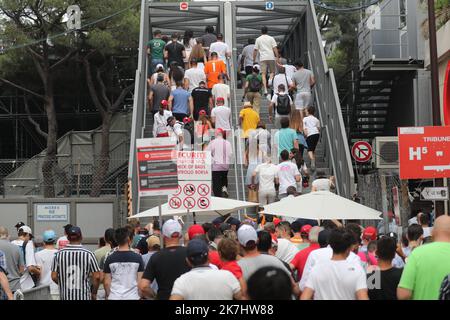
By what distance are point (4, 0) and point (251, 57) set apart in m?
15.1

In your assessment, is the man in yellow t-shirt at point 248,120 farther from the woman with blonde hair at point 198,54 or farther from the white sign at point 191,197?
the white sign at point 191,197

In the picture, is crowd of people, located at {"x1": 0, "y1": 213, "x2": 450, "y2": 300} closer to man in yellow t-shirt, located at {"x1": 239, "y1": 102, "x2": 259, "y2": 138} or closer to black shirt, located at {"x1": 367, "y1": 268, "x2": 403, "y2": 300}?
black shirt, located at {"x1": 367, "y1": 268, "x2": 403, "y2": 300}

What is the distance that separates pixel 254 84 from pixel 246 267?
634 inches

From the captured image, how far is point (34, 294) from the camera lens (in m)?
10.9

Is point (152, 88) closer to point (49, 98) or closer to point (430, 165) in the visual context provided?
point (430, 165)

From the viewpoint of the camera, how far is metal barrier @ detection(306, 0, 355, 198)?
861 inches

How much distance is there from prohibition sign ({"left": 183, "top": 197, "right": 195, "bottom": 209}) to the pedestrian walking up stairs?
551 cm

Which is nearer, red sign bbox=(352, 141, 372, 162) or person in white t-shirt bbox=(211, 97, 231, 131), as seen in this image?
person in white t-shirt bbox=(211, 97, 231, 131)

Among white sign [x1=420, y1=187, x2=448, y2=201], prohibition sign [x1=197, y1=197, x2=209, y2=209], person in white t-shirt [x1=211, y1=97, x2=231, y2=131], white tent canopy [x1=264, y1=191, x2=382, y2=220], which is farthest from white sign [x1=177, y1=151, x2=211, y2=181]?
person in white t-shirt [x1=211, y1=97, x2=231, y2=131]

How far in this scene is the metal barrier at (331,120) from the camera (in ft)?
71.8

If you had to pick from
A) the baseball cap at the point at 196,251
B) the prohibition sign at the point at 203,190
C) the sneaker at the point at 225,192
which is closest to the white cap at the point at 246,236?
the baseball cap at the point at 196,251

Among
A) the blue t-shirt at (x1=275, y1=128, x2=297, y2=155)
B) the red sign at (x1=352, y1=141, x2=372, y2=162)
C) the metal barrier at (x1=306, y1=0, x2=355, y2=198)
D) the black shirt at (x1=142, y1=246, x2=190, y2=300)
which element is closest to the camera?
the black shirt at (x1=142, y1=246, x2=190, y2=300)

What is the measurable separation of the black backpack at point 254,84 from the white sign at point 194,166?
31.2 feet

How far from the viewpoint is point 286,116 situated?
2398 centimetres
